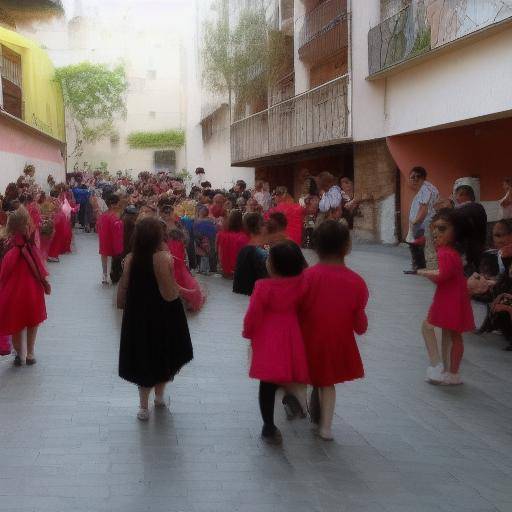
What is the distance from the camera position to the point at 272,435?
5820mm

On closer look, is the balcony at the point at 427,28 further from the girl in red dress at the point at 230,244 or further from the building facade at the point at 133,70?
the building facade at the point at 133,70

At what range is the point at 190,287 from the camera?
40.1 ft

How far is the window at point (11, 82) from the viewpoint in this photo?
28.1m

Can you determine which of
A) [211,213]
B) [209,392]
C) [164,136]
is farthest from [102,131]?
[209,392]

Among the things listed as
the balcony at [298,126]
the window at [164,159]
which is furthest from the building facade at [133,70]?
the balcony at [298,126]

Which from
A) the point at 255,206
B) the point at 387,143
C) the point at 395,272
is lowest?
the point at 395,272

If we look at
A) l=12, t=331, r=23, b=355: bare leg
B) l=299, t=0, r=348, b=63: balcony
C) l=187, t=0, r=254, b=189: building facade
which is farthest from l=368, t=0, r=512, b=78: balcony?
l=187, t=0, r=254, b=189: building facade

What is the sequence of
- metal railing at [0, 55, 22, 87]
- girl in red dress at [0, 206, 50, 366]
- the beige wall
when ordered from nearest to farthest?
girl in red dress at [0, 206, 50, 366] → the beige wall → metal railing at [0, 55, 22, 87]

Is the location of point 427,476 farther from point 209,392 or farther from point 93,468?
point 209,392

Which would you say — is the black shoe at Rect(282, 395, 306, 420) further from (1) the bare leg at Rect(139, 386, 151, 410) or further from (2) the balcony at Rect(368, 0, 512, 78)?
(2) the balcony at Rect(368, 0, 512, 78)

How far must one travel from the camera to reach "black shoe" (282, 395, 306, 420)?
20.8 feet

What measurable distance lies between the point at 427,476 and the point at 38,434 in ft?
8.53

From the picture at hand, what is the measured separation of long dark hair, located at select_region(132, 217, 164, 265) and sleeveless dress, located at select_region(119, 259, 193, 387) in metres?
0.05

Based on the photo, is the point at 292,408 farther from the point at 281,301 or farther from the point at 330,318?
the point at 281,301
